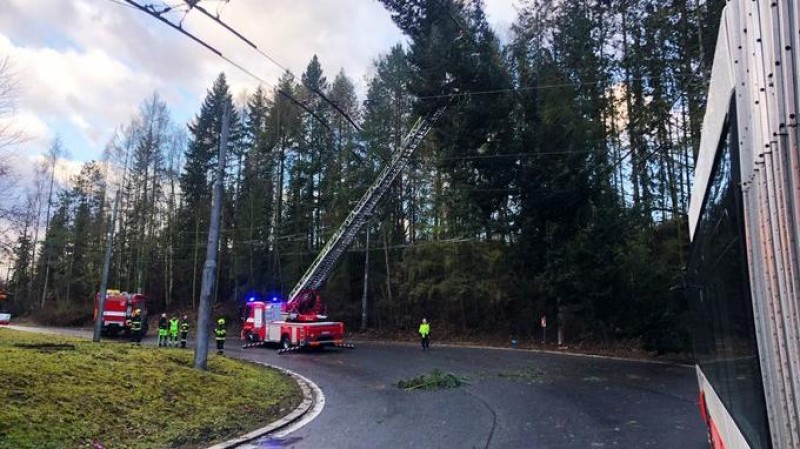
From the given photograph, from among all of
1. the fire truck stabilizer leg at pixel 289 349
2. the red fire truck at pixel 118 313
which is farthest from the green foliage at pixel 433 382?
the red fire truck at pixel 118 313

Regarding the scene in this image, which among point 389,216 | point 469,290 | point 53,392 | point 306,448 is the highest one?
point 389,216

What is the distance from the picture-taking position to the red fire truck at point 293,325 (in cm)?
2578

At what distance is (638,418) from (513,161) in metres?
19.1

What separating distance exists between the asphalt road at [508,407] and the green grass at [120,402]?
4.31 feet

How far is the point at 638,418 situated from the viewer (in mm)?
10531

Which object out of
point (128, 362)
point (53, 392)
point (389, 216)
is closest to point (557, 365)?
point (128, 362)

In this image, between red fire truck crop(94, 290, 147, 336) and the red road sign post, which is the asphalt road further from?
red fire truck crop(94, 290, 147, 336)

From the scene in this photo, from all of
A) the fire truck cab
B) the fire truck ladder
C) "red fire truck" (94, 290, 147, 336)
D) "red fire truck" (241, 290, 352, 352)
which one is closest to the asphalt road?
the fire truck cab

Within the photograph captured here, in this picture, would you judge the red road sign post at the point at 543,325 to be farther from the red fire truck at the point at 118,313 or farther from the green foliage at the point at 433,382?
the red fire truck at the point at 118,313

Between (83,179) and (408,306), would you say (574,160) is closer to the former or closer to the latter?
(408,306)

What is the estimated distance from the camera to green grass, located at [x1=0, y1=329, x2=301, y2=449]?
25.8ft

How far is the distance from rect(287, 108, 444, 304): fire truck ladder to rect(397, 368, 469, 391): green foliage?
15096 mm

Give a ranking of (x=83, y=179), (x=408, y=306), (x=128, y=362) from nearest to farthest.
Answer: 1. (x=128, y=362)
2. (x=408, y=306)
3. (x=83, y=179)

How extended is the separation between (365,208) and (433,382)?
1608 centimetres
